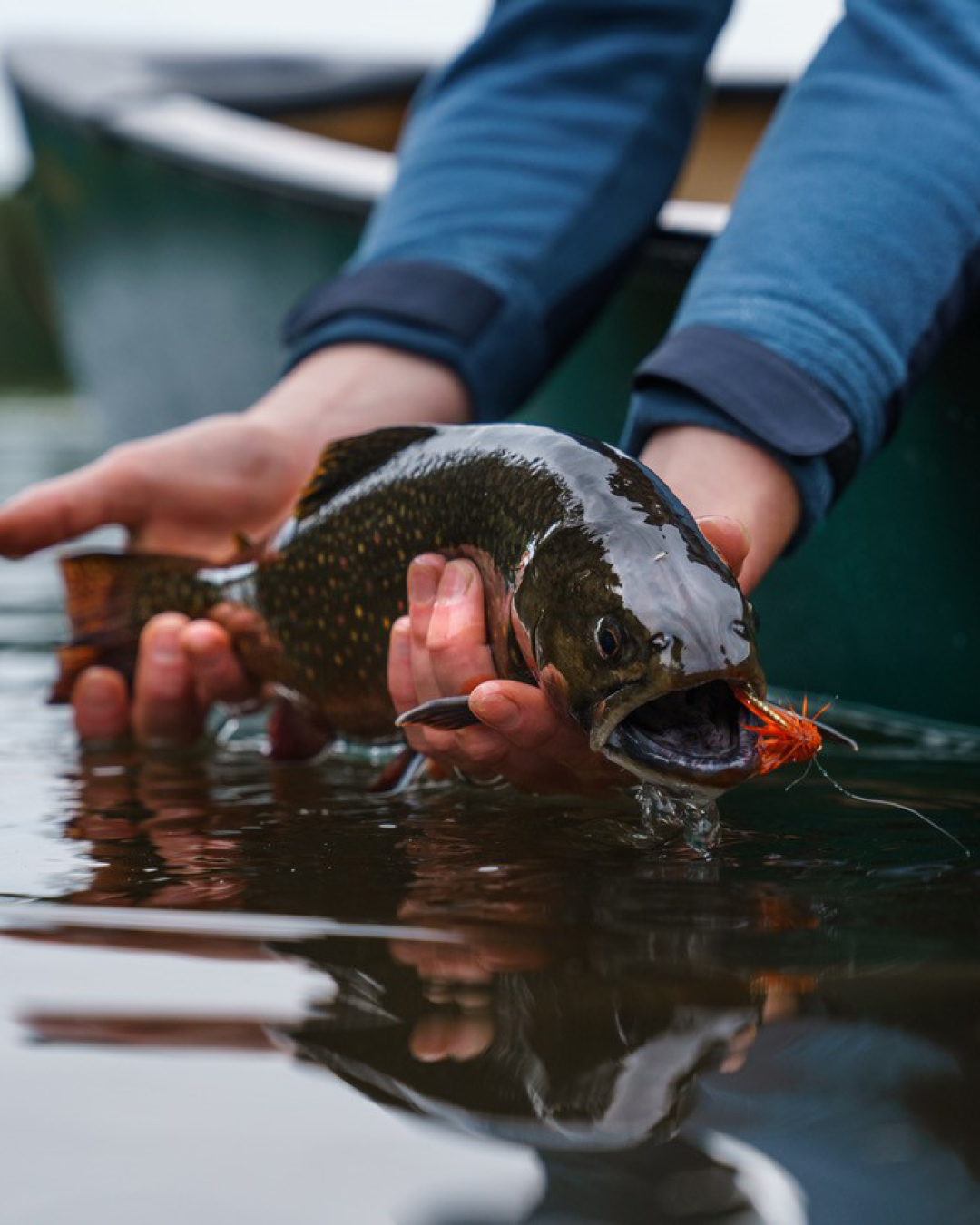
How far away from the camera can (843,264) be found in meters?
2.45

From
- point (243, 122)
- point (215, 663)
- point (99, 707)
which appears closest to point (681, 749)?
point (215, 663)

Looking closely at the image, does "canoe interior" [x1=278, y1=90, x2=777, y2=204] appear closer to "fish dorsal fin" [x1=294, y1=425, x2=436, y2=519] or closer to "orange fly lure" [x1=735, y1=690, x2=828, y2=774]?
"fish dorsal fin" [x1=294, y1=425, x2=436, y2=519]

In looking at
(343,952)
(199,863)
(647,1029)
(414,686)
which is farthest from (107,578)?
(647,1029)

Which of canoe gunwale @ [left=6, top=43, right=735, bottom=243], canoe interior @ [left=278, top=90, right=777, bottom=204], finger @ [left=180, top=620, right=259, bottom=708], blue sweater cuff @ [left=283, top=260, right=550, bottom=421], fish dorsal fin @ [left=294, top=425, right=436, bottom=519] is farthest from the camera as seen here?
canoe interior @ [left=278, top=90, right=777, bottom=204]

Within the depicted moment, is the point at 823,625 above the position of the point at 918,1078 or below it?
below

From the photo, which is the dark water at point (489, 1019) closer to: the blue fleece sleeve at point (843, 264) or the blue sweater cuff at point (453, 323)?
the blue fleece sleeve at point (843, 264)

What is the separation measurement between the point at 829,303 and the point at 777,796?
77 centimetres

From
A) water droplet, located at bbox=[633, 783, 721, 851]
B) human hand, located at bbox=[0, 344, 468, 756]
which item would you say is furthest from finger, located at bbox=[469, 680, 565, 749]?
human hand, located at bbox=[0, 344, 468, 756]

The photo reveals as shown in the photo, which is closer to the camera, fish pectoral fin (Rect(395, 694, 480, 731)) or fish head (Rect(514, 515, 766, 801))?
fish head (Rect(514, 515, 766, 801))

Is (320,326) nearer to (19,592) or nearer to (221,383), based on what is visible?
(19,592)

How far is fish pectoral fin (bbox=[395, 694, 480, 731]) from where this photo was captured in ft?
6.20

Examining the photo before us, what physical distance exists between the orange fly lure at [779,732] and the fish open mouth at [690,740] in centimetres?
3

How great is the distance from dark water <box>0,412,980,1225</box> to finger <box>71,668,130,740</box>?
863 mm

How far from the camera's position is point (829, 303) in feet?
7.90
